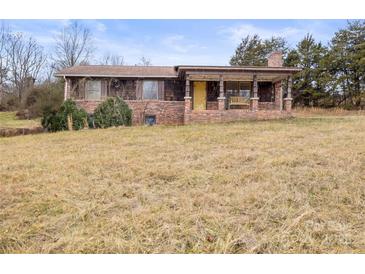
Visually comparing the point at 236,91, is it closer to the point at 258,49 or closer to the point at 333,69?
the point at 333,69

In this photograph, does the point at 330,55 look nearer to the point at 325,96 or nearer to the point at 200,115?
the point at 325,96

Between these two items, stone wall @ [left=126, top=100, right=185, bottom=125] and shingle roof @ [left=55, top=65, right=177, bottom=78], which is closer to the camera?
stone wall @ [left=126, top=100, right=185, bottom=125]

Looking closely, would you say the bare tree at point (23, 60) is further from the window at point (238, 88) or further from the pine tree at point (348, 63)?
the pine tree at point (348, 63)

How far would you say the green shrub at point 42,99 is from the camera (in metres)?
14.9

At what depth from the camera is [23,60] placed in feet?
96.0

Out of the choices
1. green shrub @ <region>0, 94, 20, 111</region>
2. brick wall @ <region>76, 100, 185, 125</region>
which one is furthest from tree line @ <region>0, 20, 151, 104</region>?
brick wall @ <region>76, 100, 185, 125</region>

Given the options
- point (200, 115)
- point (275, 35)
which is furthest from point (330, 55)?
point (200, 115)

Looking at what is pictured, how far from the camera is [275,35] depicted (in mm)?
29844

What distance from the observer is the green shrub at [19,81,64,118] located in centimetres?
1490

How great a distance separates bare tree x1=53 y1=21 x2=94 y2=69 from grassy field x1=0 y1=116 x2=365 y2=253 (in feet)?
85.7

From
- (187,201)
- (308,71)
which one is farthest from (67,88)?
(308,71)

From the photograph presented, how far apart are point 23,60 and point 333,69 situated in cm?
3183

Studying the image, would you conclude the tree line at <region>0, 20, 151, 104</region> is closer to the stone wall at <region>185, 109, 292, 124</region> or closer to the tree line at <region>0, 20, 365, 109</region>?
the tree line at <region>0, 20, 365, 109</region>
